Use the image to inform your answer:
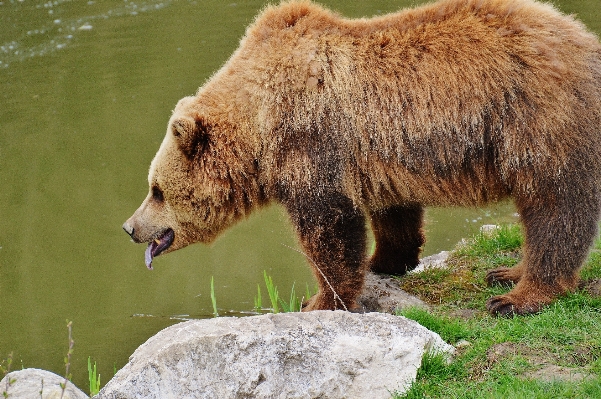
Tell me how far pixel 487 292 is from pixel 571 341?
4.01 ft

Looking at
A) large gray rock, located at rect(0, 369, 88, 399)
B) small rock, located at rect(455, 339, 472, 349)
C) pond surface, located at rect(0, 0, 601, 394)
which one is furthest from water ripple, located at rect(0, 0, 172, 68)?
small rock, located at rect(455, 339, 472, 349)

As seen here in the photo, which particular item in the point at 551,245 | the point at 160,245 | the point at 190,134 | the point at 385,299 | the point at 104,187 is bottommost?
the point at 104,187

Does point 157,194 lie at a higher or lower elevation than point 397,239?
higher

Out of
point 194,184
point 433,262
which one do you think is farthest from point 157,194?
point 433,262

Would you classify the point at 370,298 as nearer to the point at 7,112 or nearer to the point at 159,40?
the point at 7,112

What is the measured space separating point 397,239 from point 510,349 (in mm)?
→ 1796

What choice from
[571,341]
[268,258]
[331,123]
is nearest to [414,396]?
[571,341]

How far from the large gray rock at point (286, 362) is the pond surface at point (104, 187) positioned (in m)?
0.87

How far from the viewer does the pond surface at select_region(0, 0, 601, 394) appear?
8.33 metres

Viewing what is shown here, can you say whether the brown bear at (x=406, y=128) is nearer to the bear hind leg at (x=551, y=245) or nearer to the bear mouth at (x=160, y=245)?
the bear hind leg at (x=551, y=245)

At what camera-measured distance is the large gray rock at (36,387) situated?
5836 mm

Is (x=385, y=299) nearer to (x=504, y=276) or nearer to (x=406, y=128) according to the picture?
(x=504, y=276)

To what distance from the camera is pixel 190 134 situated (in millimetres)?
5320

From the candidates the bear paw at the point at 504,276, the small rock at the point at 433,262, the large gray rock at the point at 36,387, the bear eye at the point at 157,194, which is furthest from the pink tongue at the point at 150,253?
the bear paw at the point at 504,276
